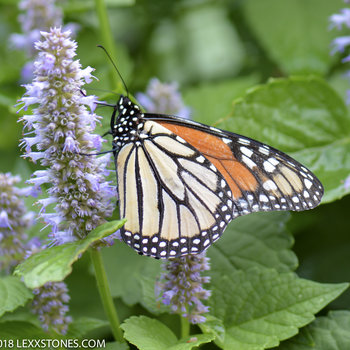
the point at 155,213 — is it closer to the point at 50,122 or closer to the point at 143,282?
the point at 143,282

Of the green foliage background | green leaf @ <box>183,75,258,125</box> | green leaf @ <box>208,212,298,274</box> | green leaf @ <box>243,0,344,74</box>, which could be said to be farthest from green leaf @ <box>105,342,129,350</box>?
green leaf @ <box>243,0,344,74</box>

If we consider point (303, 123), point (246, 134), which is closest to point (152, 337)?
point (246, 134)

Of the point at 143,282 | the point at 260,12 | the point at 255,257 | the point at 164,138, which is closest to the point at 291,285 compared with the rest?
the point at 255,257

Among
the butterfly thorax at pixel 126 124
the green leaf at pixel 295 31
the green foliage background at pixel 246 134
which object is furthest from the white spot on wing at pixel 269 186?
the green leaf at pixel 295 31

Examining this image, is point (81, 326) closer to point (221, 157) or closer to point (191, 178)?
point (191, 178)

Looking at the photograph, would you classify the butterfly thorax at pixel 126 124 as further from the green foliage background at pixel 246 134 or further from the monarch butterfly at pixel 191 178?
the green foliage background at pixel 246 134

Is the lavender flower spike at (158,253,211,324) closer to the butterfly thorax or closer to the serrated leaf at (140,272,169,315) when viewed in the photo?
the serrated leaf at (140,272,169,315)
